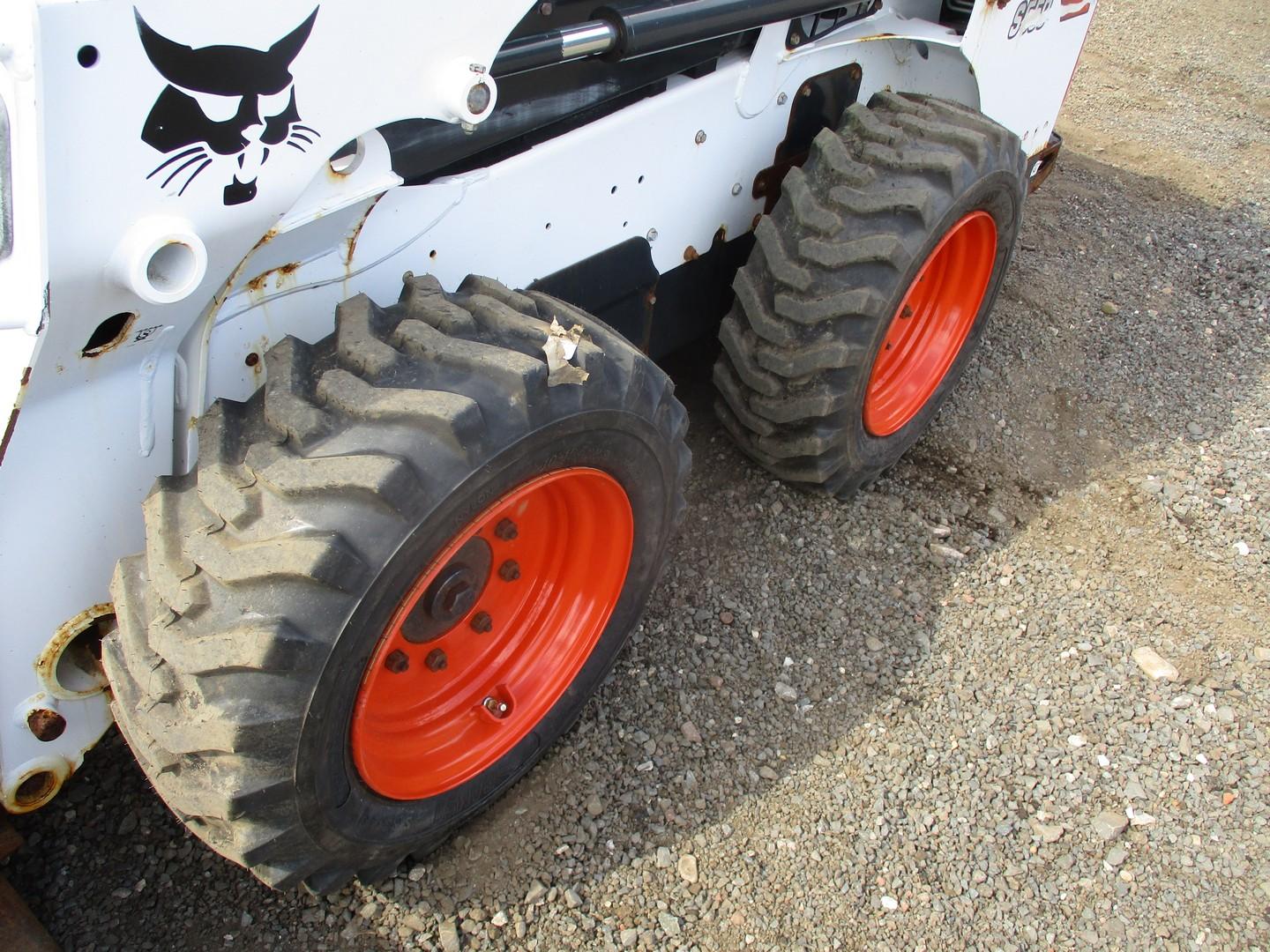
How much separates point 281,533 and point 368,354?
315 millimetres

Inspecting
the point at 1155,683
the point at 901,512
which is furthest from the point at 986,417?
the point at 1155,683

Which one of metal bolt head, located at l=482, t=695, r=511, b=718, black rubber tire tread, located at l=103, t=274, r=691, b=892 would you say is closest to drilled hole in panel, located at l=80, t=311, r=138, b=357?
black rubber tire tread, located at l=103, t=274, r=691, b=892

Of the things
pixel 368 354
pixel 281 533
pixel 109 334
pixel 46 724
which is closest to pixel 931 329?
pixel 368 354

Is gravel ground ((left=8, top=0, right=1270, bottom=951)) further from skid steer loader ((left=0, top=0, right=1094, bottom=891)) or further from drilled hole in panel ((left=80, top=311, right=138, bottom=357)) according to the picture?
drilled hole in panel ((left=80, top=311, right=138, bottom=357))

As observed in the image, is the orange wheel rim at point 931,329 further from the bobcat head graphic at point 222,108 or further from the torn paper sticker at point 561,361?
the bobcat head graphic at point 222,108

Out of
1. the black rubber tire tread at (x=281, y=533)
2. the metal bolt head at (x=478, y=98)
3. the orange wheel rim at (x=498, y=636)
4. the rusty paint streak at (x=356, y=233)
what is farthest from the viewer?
the orange wheel rim at (x=498, y=636)

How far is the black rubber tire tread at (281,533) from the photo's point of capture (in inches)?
56.5

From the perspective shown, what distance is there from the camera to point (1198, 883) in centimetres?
210

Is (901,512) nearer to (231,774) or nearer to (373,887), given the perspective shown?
(373,887)

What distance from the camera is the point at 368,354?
1.60 meters

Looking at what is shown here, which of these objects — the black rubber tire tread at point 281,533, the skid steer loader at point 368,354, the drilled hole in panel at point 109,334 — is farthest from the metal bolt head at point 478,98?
the drilled hole in panel at point 109,334

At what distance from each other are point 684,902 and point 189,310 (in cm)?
139

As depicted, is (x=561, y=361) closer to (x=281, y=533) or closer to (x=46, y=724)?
(x=281, y=533)

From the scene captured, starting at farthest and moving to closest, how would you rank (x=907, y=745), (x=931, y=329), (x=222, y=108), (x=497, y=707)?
1. (x=931, y=329)
2. (x=907, y=745)
3. (x=497, y=707)
4. (x=222, y=108)
